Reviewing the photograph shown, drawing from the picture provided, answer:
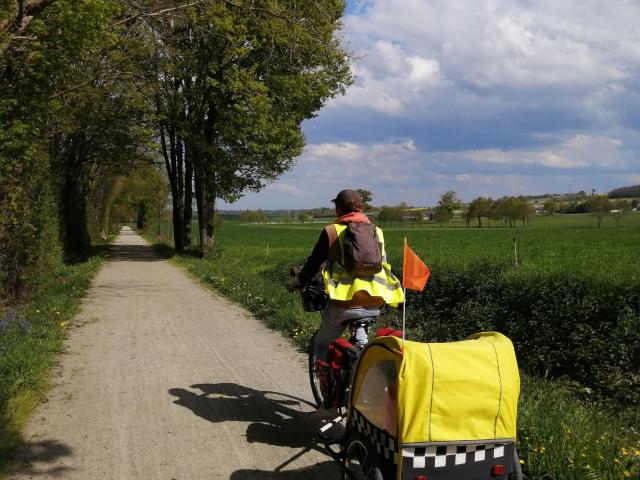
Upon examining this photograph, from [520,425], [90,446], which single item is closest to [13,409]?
[90,446]

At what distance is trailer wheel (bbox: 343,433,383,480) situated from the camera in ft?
9.70

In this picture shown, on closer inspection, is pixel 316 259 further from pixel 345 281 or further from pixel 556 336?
pixel 556 336

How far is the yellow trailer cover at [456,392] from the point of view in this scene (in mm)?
2693

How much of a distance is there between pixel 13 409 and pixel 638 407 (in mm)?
6386

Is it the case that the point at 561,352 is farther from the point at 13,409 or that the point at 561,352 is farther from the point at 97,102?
the point at 97,102

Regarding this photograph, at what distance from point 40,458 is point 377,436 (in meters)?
2.68

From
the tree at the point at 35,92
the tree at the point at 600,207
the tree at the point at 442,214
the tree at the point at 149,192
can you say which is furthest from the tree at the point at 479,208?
the tree at the point at 35,92

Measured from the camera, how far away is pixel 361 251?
12.9 ft

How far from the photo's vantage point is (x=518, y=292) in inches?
320

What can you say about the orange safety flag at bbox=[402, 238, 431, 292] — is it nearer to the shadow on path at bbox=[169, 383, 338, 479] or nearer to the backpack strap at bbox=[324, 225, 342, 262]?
the backpack strap at bbox=[324, 225, 342, 262]

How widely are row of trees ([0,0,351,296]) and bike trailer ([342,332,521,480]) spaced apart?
738 centimetres

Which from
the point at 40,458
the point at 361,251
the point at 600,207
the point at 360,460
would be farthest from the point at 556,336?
the point at 600,207

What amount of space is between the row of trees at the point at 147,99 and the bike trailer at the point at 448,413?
24.2 ft

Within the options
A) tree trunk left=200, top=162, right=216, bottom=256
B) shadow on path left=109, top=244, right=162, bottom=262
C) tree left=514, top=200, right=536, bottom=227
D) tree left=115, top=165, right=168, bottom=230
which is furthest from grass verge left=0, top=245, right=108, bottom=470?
tree left=514, top=200, right=536, bottom=227
